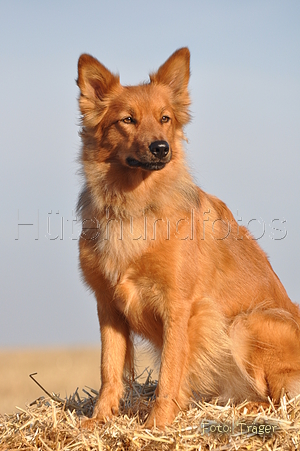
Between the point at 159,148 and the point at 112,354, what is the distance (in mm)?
1908

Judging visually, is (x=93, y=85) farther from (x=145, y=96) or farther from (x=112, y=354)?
(x=112, y=354)

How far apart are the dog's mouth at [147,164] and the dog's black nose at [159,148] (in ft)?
0.25

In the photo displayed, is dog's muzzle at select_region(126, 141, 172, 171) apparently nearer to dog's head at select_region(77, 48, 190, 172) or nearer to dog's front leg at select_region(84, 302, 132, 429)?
dog's head at select_region(77, 48, 190, 172)

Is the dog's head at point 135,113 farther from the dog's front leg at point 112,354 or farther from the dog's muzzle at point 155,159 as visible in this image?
the dog's front leg at point 112,354

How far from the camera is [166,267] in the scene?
418 centimetres

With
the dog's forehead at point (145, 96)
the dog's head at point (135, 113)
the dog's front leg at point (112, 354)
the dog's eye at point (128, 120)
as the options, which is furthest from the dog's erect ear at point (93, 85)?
the dog's front leg at point (112, 354)

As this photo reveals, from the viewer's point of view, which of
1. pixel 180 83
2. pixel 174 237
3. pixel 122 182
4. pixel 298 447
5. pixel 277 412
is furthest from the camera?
pixel 180 83

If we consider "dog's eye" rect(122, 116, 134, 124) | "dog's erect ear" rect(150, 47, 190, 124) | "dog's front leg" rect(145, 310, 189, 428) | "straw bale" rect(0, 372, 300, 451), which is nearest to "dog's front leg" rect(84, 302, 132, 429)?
"straw bale" rect(0, 372, 300, 451)

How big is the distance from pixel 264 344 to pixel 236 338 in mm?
248

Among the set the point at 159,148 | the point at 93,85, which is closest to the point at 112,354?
the point at 159,148

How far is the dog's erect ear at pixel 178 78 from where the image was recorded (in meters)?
4.88

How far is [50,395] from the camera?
5020 millimetres

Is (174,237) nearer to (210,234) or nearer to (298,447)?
(210,234)

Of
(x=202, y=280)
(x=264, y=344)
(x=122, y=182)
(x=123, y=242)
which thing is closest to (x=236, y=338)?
(x=264, y=344)
